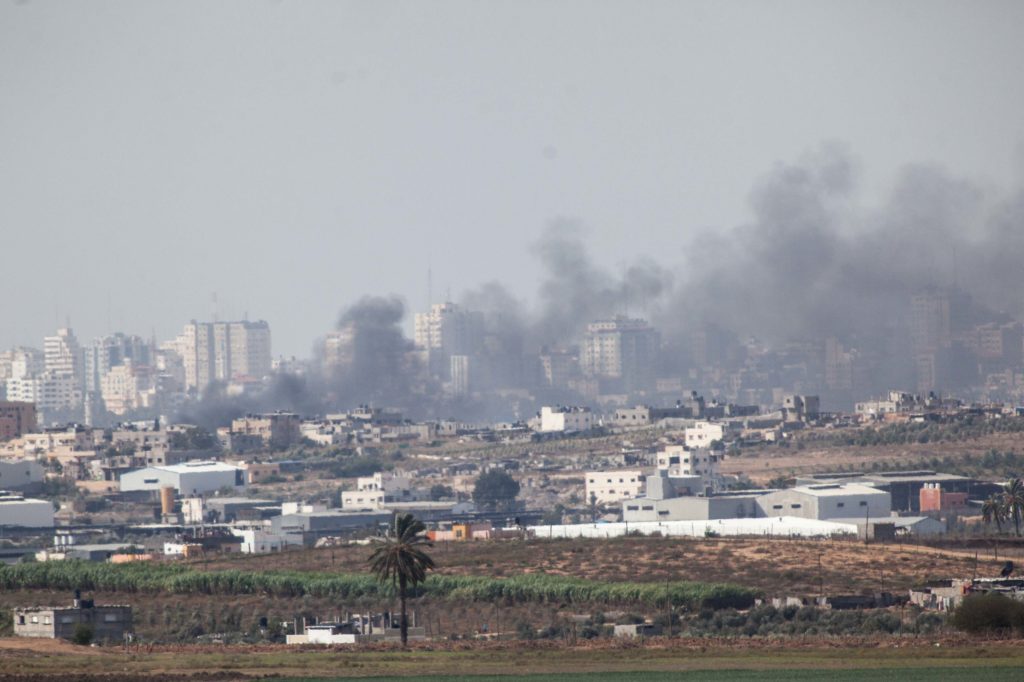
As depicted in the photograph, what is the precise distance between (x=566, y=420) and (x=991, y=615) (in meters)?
125

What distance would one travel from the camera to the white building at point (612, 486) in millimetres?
132000

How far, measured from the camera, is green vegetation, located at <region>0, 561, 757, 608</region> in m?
70.9

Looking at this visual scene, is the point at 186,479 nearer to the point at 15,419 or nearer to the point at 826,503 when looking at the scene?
the point at 15,419

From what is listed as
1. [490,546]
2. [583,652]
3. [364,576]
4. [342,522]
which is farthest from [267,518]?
[583,652]

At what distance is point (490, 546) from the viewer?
90438 millimetres

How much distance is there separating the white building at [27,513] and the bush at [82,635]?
5736 centimetres

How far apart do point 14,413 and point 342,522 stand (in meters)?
79.8

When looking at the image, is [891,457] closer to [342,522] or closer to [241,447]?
[342,522]

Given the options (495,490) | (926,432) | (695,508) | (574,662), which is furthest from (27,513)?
(574,662)

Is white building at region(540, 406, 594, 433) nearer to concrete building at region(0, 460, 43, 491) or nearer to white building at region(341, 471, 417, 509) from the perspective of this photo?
white building at region(341, 471, 417, 509)

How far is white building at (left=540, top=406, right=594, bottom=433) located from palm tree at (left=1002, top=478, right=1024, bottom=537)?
8515 cm

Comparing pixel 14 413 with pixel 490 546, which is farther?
pixel 14 413

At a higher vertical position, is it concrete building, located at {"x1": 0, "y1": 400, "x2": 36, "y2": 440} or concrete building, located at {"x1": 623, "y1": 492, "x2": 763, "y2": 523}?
concrete building, located at {"x1": 0, "y1": 400, "x2": 36, "y2": 440}

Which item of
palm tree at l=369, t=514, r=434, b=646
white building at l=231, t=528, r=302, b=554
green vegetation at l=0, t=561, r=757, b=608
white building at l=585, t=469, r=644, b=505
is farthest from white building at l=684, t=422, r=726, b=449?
palm tree at l=369, t=514, r=434, b=646
